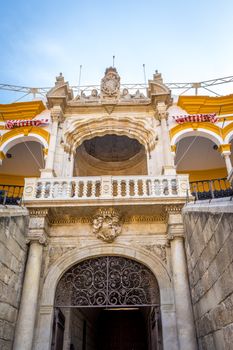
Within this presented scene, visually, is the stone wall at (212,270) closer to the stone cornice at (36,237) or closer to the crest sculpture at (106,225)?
the crest sculpture at (106,225)

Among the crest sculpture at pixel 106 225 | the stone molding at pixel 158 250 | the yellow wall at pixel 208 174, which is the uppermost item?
the yellow wall at pixel 208 174

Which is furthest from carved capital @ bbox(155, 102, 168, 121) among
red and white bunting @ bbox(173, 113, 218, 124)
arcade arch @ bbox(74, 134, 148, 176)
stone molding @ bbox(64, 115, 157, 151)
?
arcade arch @ bbox(74, 134, 148, 176)

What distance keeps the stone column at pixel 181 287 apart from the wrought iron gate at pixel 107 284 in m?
0.74

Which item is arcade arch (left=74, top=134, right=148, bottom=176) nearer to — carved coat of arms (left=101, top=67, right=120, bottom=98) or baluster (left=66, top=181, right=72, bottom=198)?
carved coat of arms (left=101, top=67, right=120, bottom=98)

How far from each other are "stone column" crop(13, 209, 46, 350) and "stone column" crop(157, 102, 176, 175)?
12.1ft

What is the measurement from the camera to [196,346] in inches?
223

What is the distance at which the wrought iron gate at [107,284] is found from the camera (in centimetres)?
669

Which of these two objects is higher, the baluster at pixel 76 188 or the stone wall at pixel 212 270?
the baluster at pixel 76 188

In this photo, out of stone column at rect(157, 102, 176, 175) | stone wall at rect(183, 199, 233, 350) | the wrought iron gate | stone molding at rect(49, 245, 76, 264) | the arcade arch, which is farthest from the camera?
the arcade arch

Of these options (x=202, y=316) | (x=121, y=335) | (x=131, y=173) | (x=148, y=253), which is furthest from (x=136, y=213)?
(x=121, y=335)

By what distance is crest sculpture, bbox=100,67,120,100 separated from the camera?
10.1 metres

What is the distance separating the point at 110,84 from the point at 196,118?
10.9 feet

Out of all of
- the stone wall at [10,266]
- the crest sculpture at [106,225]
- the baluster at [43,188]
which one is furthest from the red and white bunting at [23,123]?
the crest sculpture at [106,225]

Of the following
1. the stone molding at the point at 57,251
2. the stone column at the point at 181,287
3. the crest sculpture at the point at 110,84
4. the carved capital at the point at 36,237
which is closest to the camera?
the stone column at the point at 181,287
